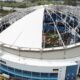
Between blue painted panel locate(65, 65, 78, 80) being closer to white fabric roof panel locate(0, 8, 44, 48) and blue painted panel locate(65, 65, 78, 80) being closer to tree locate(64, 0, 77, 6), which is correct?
white fabric roof panel locate(0, 8, 44, 48)

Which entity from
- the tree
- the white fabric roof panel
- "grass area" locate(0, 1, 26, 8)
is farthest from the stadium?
"grass area" locate(0, 1, 26, 8)

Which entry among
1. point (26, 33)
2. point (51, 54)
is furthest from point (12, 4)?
point (51, 54)

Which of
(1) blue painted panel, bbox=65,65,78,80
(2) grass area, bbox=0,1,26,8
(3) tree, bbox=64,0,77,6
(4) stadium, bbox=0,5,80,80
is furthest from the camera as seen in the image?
(2) grass area, bbox=0,1,26,8

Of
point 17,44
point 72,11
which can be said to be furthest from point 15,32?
point 72,11

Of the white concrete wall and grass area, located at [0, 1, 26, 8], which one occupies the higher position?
grass area, located at [0, 1, 26, 8]

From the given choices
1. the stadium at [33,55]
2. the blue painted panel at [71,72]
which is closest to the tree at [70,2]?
the stadium at [33,55]

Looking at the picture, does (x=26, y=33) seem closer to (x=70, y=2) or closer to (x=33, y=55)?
(x=33, y=55)
